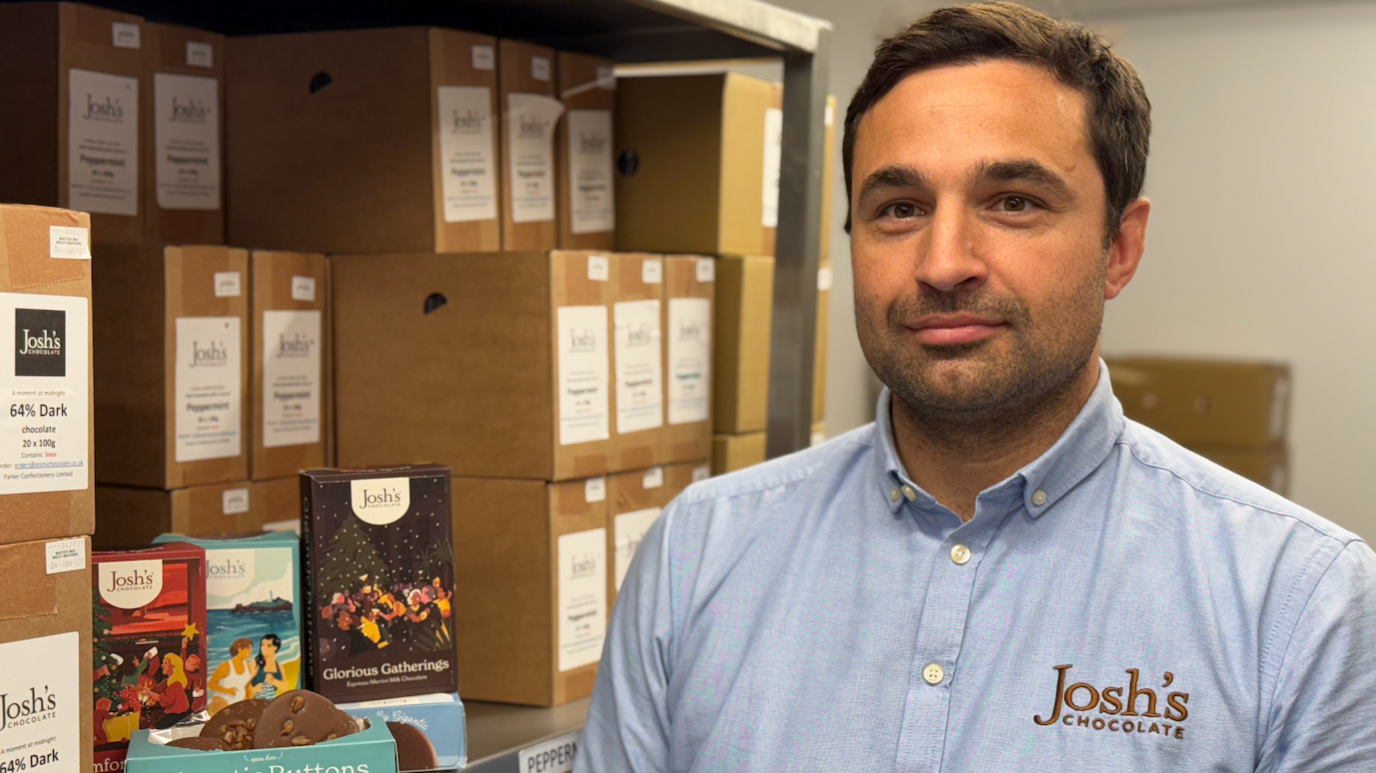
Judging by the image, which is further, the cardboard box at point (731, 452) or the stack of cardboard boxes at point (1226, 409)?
the stack of cardboard boxes at point (1226, 409)

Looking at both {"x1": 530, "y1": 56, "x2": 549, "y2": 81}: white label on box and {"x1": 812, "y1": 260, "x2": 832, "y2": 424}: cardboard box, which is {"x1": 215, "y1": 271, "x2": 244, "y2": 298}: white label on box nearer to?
{"x1": 530, "y1": 56, "x2": 549, "y2": 81}: white label on box

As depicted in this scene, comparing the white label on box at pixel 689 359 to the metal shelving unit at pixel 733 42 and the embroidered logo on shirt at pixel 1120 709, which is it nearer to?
the metal shelving unit at pixel 733 42

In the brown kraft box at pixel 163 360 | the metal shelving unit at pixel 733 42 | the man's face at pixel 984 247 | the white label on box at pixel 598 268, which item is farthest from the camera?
the metal shelving unit at pixel 733 42

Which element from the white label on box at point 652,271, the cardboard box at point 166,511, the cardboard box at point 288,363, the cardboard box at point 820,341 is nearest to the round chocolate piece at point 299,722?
the cardboard box at point 166,511

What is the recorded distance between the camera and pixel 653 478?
197 cm

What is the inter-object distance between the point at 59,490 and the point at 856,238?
0.81 metres

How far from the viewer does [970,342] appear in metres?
1.25

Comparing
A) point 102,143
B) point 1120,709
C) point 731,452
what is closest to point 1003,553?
point 1120,709

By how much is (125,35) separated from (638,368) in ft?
2.78

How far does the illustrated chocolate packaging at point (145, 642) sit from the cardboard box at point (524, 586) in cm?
54

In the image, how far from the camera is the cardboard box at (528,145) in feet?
6.35

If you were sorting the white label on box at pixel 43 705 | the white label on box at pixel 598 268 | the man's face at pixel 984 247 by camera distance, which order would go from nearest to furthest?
the white label on box at pixel 43 705
the man's face at pixel 984 247
the white label on box at pixel 598 268

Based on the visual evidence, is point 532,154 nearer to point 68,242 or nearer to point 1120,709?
point 68,242

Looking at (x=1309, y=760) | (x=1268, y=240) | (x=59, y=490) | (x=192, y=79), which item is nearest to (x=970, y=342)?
(x=1309, y=760)
